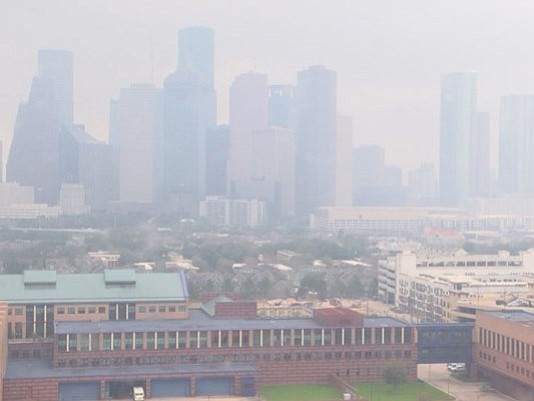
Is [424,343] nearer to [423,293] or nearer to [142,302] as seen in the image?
[142,302]

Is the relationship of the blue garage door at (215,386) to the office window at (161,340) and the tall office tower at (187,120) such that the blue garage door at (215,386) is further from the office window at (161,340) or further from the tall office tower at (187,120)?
the tall office tower at (187,120)

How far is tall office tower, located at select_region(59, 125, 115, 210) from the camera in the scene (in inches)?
1670

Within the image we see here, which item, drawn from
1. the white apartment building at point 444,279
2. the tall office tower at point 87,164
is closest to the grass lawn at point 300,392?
the white apartment building at point 444,279

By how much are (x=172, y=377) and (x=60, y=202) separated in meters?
32.7

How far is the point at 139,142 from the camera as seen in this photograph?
157 ft

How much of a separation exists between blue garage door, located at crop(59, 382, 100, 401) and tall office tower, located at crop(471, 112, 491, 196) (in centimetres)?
4350

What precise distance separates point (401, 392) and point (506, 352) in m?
1.18

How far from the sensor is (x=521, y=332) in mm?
9945

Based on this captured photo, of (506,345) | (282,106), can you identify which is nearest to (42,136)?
(282,106)

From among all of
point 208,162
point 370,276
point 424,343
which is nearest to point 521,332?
point 424,343

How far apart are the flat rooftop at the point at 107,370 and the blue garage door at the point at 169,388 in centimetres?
9

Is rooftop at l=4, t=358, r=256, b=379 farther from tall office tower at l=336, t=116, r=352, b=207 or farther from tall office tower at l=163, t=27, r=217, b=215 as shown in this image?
tall office tower at l=336, t=116, r=352, b=207

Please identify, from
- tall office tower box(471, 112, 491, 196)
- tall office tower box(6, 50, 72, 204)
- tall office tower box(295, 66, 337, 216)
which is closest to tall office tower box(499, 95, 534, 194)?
tall office tower box(471, 112, 491, 196)

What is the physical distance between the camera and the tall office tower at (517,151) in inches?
2021
